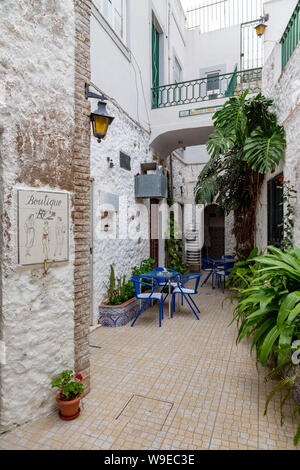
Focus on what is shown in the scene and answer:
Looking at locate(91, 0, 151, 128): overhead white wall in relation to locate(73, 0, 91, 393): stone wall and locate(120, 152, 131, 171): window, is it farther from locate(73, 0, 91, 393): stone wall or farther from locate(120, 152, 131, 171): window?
locate(73, 0, 91, 393): stone wall

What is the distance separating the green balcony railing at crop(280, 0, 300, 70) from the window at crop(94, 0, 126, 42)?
111 inches

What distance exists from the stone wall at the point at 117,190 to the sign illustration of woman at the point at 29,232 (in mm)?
2136

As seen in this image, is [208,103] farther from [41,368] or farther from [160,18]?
[41,368]

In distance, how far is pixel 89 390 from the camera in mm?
2672

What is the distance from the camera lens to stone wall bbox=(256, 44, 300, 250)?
3.62m

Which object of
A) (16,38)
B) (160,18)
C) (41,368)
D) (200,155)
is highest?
(160,18)

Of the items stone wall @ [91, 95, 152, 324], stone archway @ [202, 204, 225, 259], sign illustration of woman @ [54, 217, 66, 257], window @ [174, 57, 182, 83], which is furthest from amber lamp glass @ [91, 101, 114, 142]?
stone archway @ [202, 204, 225, 259]

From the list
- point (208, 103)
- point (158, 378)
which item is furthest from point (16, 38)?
point (208, 103)

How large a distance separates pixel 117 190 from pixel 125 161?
0.66 m

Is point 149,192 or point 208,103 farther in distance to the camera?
point 208,103

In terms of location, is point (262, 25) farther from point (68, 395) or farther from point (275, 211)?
point (68, 395)

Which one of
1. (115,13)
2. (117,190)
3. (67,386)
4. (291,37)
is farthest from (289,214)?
(115,13)

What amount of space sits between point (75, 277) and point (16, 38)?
1.92 meters

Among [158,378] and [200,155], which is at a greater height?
[200,155]
